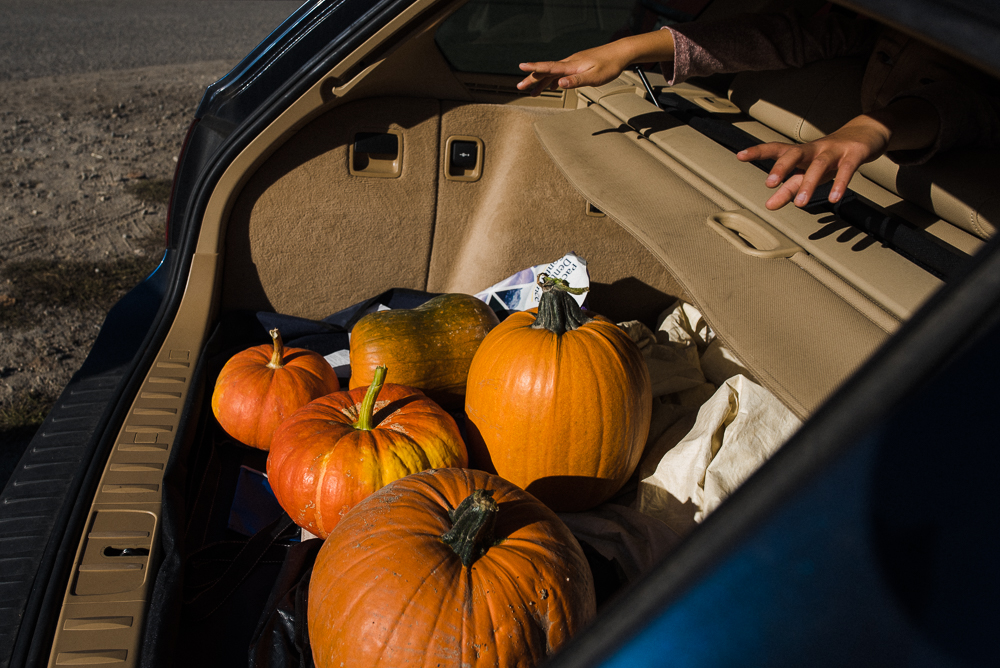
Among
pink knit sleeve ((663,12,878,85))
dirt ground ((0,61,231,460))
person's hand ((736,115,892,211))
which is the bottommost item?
dirt ground ((0,61,231,460))

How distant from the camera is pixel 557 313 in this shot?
1742 millimetres

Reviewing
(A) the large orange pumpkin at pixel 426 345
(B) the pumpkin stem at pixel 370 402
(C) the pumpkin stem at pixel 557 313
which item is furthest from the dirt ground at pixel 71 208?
(C) the pumpkin stem at pixel 557 313

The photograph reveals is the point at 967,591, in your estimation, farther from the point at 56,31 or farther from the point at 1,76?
the point at 56,31

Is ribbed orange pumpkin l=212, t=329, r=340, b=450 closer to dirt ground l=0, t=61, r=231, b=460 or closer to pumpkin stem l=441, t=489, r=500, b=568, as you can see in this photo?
pumpkin stem l=441, t=489, r=500, b=568

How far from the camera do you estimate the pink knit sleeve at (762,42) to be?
1947 millimetres

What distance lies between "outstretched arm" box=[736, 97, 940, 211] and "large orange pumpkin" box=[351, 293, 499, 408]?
1.09 meters

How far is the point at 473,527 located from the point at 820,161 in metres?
0.94

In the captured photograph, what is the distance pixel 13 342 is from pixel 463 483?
364 centimetres

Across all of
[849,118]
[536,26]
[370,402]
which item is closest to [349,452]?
[370,402]

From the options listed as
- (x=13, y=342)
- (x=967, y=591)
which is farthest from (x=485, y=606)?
(x=13, y=342)

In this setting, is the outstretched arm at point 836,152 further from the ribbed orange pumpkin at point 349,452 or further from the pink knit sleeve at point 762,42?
the ribbed orange pumpkin at point 349,452

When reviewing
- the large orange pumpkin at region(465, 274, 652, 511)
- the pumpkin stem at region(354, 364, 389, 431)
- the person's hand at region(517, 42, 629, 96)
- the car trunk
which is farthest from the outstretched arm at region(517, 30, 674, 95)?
the pumpkin stem at region(354, 364, 389, 431)

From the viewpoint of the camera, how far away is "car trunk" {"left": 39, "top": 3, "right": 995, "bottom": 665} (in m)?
1.28

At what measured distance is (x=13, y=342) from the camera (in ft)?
12.4
